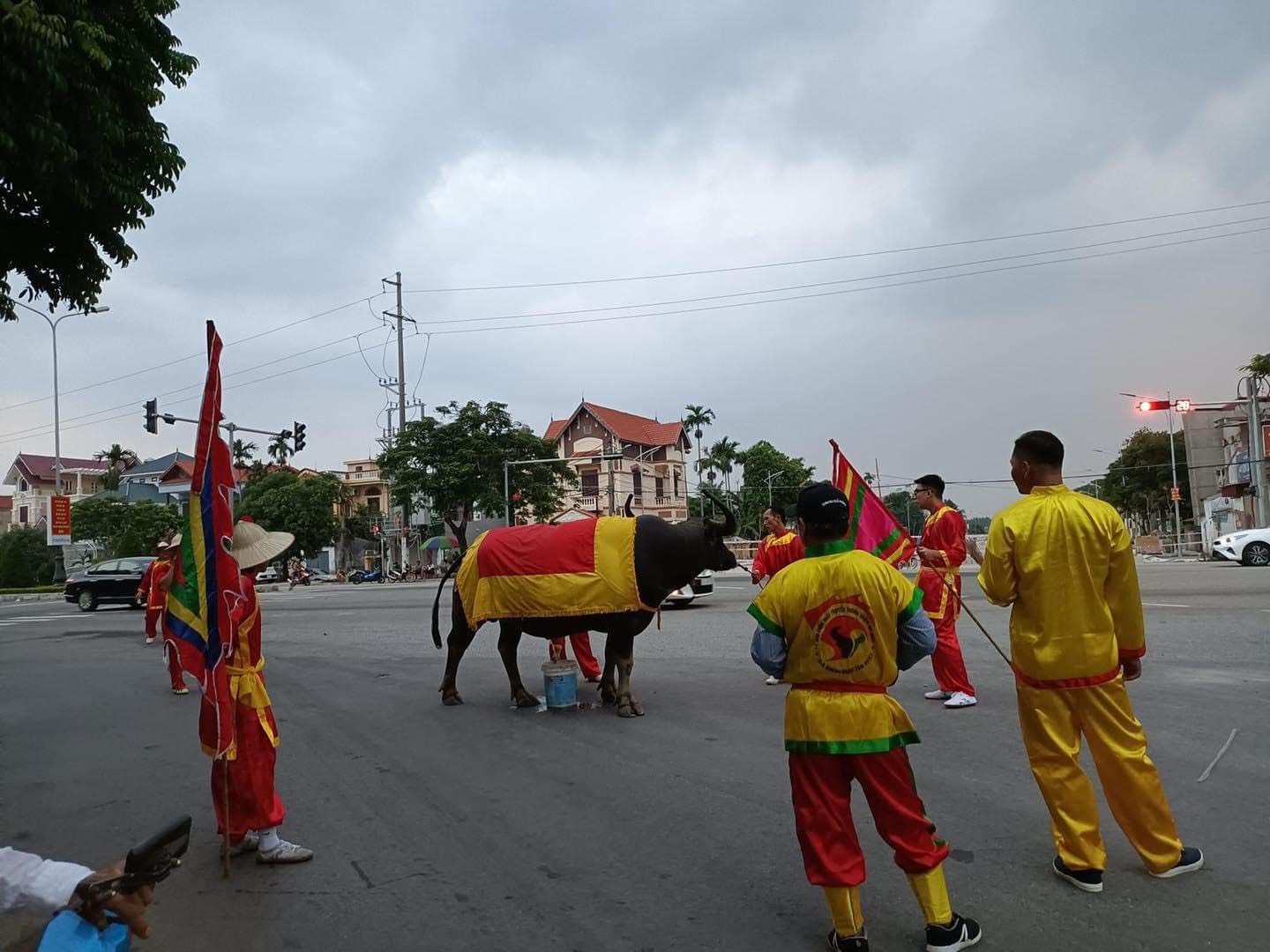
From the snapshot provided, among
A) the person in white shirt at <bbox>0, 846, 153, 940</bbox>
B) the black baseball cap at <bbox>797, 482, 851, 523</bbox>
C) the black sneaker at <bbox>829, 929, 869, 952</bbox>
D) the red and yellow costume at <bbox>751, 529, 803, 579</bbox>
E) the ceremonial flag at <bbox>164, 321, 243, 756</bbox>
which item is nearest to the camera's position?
the person in white shirt at <bbox>0, 846, 153, 940</bbox>

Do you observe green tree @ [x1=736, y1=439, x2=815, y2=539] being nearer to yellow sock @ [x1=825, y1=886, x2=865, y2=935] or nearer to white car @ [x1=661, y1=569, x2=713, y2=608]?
white car @ [x1=661, y1=569, x2=713, y2=608]

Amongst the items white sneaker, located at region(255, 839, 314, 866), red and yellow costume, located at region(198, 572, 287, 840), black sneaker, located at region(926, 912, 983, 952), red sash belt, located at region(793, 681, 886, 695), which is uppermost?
red sash belt, located at region(793, 681, 886, 695)

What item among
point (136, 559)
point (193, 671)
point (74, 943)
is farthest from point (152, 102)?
point (136, 559)

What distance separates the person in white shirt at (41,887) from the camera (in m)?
1.93

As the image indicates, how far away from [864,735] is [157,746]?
631 centimetres

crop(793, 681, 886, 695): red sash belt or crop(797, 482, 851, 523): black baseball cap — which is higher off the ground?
crop(797, 482, 851, 523): black baseball cap

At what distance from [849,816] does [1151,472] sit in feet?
200

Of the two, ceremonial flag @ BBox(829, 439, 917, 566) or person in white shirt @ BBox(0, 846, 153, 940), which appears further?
ceremonial flag @ BBox(829, 439, 917, 566)

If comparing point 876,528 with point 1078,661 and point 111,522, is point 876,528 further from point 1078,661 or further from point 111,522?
point 111,522

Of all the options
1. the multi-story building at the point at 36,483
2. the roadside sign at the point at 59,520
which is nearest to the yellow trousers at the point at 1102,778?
the roadside sign at the point at 59,520

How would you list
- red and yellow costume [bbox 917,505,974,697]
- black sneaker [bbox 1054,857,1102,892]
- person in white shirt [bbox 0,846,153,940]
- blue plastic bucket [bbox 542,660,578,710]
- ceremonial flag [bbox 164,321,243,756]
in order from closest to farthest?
person in white shirt [bbox 0,846,153,940], black sneaker [bbox 1054,857,1102,892], ceremonial flag [bbox 164,321,243,756], red and yellow costume [bbox 917,505,974,697], blue plastic bucket [bbox 542,660,578,710]

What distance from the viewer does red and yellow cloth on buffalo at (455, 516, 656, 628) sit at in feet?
24.4

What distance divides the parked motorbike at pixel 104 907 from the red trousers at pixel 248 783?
2.45 meters

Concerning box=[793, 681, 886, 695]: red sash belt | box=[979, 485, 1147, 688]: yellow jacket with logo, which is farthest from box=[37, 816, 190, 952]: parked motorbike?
box=[979, 485, 1147, 688]: yellow jacket with logo
